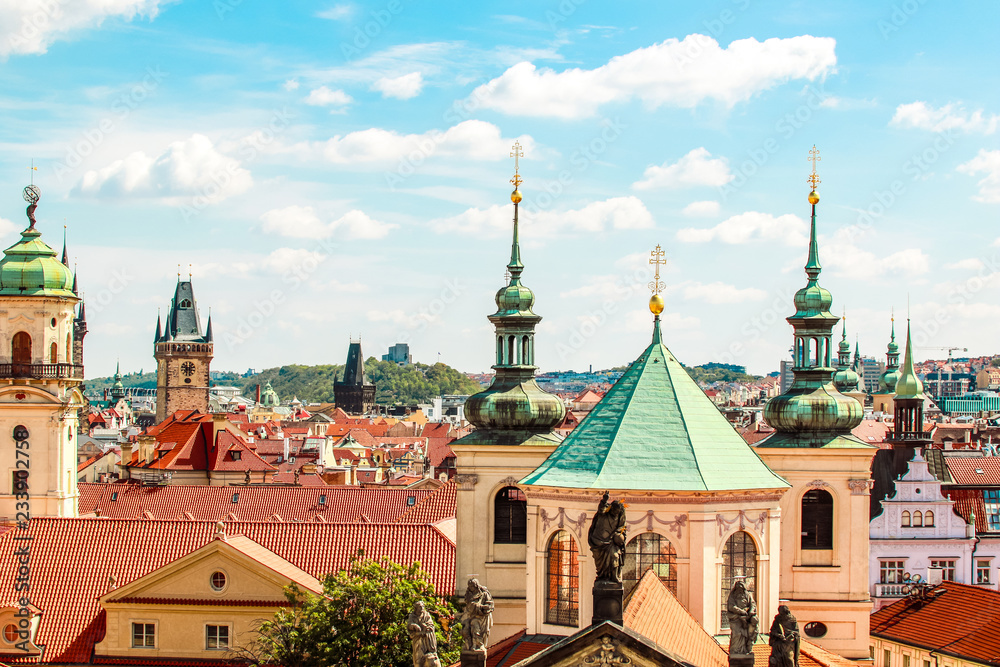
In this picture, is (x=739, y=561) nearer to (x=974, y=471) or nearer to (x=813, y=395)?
(x=813, y=395)

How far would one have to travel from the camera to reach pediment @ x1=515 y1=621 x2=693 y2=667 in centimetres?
2386

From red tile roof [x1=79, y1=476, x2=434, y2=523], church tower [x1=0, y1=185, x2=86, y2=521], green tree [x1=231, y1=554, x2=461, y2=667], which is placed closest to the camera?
green tree [x1=231, y1=554, x2=461, y2=667]

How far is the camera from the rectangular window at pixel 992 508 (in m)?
69.9

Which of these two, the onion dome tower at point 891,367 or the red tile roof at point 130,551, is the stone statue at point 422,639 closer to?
the red tile roof at point 130,551

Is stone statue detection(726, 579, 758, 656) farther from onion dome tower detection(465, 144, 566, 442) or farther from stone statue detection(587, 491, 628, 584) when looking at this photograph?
onion dome tower detection(465, 144, 566, 442)

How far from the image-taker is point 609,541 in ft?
82.5

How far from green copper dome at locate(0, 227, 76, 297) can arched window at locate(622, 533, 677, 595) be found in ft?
108

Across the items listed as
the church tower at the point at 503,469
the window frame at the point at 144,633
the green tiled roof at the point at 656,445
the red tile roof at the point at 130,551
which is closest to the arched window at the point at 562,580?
the green tiled roof at the point at 656,445

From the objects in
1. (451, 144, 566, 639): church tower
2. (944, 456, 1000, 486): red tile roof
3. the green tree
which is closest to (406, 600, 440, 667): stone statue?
the green tree

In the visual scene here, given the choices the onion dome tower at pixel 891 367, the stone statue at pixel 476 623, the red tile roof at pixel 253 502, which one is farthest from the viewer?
the onion dome tower at pixel 891 367

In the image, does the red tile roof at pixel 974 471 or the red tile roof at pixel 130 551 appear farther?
the red tile roof at pixel 974 471

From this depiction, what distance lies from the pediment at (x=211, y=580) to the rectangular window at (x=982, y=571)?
3839cm

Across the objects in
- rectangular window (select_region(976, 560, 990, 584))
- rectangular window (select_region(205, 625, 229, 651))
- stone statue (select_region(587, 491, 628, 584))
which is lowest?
rectangular window (select_region(976, 560, 990, 584))

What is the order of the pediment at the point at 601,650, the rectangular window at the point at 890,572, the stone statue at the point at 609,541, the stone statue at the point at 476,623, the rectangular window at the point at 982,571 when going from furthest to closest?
the rectangular window at the point at 982,571 → the rectangular window at the point at 890,572 → the stone statue at the point at 476,623 → the stone statue at the point at 609,541 → the pediment at the point at 601,650
